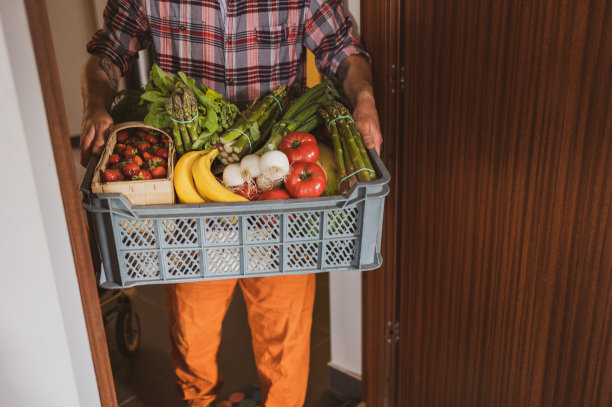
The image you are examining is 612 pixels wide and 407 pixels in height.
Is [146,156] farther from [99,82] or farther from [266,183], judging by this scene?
[99,82]

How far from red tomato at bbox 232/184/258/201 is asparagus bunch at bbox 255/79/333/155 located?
151 millimetres

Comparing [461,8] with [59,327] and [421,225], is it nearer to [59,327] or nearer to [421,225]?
[421,225]

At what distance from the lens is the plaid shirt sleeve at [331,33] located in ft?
Result: 4.99

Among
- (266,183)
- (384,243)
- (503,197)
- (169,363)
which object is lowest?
(169,363)

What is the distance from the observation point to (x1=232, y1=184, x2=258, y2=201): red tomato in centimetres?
113

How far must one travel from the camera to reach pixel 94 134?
119 cm

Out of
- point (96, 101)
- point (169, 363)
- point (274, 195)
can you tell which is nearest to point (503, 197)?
point (274, 195)

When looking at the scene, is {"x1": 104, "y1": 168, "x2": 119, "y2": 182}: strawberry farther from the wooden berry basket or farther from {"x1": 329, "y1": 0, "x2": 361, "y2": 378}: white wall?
{"x1": 329, "y1": 0, "x2": 361, "y2": 378}: white wall

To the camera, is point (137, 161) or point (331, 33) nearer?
point (137, 161)

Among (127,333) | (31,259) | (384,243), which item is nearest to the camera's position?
(31,259)

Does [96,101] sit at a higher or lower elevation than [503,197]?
higher

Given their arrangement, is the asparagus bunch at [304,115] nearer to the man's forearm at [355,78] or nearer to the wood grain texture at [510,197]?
the man's forearm at [355,78]

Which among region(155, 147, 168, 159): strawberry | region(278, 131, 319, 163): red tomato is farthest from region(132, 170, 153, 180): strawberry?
region(278, 131, 319, 163): red tomato

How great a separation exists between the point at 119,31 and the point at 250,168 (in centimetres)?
71
